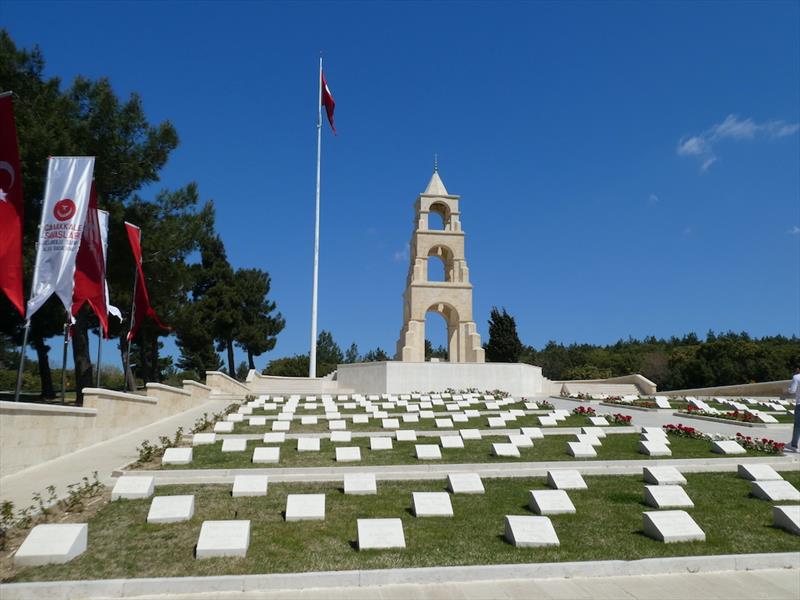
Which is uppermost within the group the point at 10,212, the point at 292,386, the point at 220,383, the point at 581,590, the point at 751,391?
the point at 10,212

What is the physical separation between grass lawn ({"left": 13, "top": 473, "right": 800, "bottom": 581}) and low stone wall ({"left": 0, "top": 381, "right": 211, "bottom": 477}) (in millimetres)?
2971

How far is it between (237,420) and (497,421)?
703 centimetres

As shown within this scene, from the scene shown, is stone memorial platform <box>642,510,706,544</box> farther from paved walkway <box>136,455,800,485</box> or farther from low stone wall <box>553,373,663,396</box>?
low stone wall <box>553,373,663,396</box>

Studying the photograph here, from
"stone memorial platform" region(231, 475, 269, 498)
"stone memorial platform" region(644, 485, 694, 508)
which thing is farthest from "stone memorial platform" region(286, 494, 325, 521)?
"stone memorial platform" region(644, 485, 694, 508)

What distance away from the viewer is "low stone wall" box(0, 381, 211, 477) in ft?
29.9

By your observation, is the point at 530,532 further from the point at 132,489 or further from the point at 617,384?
the point at 617,384

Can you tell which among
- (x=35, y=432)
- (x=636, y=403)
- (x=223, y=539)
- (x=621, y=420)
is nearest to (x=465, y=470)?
(x=223, y=539)

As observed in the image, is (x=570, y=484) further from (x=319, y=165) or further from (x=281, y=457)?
(x=319, y=165)

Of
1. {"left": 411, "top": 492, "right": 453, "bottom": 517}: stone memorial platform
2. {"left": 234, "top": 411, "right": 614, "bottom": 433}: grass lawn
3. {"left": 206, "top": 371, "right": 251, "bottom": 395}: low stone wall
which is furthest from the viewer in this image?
{"left": 206, "top": 371, "right": 251, "bottom": 395}: low stone wall

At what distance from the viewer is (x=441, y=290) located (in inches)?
1508

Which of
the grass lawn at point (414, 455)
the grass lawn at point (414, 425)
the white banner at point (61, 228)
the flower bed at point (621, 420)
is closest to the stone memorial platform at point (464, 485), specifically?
the grass lawn at point (414, 455)

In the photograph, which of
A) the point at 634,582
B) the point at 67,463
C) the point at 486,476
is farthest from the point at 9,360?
the point at 634,582

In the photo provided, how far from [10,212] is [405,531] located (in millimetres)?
8794

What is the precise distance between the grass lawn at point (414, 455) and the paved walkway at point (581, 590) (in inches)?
186
